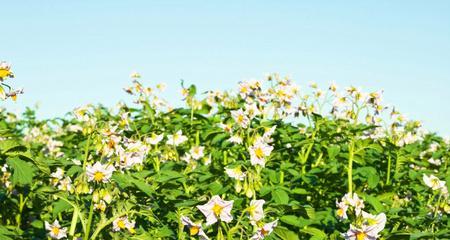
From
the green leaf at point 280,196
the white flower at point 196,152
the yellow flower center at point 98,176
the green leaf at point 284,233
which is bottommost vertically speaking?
the white flower at point 196,152

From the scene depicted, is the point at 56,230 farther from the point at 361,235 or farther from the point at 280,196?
the point at 361,235

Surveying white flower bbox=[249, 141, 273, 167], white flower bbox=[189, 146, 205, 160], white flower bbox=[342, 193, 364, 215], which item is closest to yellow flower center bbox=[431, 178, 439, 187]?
white flower bbox=[342, 193, 364, 215]

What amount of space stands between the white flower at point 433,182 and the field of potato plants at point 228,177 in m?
0.02

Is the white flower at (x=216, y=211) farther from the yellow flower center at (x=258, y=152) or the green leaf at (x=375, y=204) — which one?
the green leaf at (x=375, y=204)

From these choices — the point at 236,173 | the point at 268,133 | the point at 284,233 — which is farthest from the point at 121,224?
the point at 268,133

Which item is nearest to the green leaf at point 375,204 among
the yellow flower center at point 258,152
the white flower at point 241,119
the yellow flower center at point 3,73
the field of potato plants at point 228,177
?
the field of potato plants at point 228,177

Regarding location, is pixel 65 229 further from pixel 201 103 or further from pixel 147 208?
pixel 201 103

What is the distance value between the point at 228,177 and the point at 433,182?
1.47 meters

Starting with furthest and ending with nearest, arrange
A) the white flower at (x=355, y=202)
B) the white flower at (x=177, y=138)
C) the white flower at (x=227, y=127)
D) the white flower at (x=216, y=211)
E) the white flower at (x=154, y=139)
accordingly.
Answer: the white flower at (x=177, y=138) → the white flower at (x=227, y=127) → the white flower at (x=154, y=139) → the white flower at (x=355, y=202) → the white flower at (x=216, y=211)

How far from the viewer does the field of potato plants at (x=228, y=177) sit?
9.91 ft

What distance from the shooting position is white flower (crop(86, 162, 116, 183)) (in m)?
3.04

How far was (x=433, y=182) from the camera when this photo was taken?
429 cm

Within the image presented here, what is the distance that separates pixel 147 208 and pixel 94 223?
3.10ft

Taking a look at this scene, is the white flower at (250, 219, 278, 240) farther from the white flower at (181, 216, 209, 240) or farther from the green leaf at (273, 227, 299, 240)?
the white flower at (181, 216, 209, 240)
